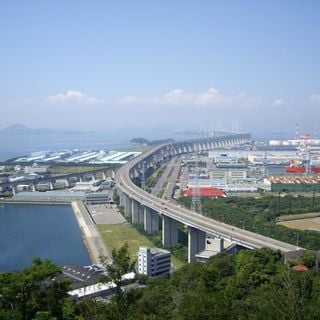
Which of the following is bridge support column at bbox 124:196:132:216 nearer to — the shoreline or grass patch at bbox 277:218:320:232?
the shoreline

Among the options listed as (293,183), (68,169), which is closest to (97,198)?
(293,183)

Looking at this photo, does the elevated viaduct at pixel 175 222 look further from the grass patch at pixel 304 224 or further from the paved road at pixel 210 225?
the grass patch at pixel 304 224

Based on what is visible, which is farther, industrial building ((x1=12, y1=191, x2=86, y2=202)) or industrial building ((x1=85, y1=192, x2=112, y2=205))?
industrial building ((x1=12, y1=191, x2=86, y2=202))

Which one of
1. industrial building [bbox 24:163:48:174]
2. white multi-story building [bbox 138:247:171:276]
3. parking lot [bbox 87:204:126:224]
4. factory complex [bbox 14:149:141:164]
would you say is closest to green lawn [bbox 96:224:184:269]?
parking lot [bbox 87:204:126:224]

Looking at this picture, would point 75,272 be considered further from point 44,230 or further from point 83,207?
point 83,207

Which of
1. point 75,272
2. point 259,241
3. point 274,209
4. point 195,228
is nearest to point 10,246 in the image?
point 75,272

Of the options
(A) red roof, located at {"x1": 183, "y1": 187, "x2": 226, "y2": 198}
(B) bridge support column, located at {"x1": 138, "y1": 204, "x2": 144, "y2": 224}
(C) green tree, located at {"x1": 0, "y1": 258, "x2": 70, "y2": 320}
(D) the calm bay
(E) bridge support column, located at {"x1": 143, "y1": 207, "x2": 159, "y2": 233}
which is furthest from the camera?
(A) red roof, located at {"x1": 183, "y1": 187, "x2": 226, "y2": 198}

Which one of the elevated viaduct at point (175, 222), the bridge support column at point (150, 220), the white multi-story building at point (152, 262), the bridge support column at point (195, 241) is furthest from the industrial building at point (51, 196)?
the white multi-story building at point (152, 262)
